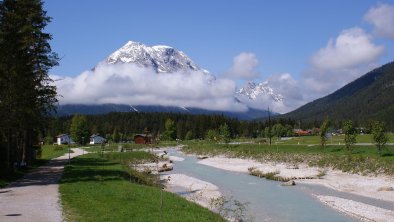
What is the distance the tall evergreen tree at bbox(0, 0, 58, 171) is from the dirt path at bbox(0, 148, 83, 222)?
6.06m

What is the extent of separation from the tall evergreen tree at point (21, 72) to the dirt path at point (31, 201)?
6061mm

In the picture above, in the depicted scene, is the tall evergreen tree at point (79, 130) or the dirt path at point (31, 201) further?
the tall evergreen tree at point (79, 130)

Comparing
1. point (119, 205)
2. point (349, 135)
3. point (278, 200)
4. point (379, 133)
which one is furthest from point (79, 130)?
point (119, 205)

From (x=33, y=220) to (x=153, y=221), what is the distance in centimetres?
543

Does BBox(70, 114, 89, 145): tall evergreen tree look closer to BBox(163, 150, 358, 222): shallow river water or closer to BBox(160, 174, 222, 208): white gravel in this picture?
BBox(160, 174, 222, 208): white gravel

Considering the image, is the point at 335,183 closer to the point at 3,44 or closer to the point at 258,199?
the point at 258,199

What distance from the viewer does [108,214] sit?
21.3 meters

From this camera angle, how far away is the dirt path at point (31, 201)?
2055 centimetres

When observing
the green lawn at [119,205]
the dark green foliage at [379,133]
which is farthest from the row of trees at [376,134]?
the green lawn at [119,205]

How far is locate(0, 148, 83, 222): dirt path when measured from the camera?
20.5 m

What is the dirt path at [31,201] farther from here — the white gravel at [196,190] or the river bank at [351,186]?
the river bank at [351,186]

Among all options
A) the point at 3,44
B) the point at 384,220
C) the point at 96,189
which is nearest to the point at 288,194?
the point at 384,220

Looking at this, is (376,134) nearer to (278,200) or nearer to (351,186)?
(351,186)

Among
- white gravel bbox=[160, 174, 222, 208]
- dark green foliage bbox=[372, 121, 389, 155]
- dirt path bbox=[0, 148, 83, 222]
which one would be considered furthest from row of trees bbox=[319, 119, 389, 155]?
dirt path bbox=[0, 148, 83, 222]
